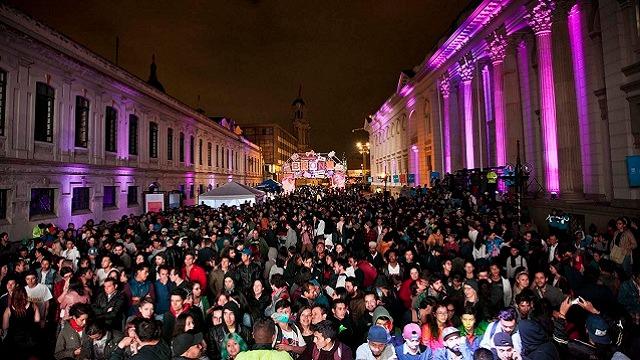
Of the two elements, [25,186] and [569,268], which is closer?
[569,268]

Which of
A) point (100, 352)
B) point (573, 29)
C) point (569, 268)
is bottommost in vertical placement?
point (100, 352)

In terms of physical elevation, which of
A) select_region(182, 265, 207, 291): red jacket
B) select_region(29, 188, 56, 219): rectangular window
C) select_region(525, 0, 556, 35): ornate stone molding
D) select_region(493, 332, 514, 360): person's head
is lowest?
select_region(493, 332, 514, 360): person's head

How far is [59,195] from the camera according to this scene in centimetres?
1973

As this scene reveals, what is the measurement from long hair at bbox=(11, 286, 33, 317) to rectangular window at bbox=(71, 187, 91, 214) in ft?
54.4

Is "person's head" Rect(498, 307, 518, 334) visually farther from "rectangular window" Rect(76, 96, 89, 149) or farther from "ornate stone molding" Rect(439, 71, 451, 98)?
"ornate stone molding" Rect(439, 71, 451, 98)

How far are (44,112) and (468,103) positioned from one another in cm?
2701

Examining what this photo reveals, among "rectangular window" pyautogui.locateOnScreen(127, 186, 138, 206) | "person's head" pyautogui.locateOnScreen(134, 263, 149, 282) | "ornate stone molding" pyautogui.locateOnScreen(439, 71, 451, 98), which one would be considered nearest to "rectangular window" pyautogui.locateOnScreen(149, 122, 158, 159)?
"rectangular window" pyautogui.locateOnScreen(127, 186, 138, 206)

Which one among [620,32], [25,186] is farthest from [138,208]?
[620,32]

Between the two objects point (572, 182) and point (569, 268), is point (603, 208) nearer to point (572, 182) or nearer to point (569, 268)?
point (572, 182)

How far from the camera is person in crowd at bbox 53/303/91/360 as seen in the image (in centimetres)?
539

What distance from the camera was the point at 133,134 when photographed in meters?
28.4

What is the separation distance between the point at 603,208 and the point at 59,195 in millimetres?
23896

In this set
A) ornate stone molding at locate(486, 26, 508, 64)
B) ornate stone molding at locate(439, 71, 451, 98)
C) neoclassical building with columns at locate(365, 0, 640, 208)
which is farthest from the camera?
ornate stone molding at locate(439, 71, 451, 98)

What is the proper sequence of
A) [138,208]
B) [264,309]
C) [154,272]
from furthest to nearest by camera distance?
[138,208] < [154,272] < [264,309]
